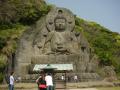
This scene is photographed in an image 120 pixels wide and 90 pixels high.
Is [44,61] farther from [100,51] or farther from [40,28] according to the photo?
[100,51]

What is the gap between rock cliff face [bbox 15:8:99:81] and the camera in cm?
3225

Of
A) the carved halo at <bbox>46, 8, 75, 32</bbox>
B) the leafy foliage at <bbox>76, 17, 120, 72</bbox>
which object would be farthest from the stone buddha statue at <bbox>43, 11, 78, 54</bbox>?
the leafy foliage at <bbox>76, 17, 120, 72</bbox>

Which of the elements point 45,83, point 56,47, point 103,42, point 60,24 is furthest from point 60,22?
point 103,42

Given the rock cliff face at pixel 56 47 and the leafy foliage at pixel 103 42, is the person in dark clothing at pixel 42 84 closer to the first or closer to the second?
the rock cliff face at pixel 56 47

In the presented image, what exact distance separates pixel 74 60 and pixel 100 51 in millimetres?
13990

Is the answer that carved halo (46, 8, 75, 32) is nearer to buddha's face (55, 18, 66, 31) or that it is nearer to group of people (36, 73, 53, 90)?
buddha's face (55, 18, 66, 31)

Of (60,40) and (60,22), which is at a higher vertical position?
(60,22)

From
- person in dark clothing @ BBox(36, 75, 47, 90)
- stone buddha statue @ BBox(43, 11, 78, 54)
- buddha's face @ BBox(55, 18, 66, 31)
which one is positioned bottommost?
person in dark clothing @ BBox(36, 75, 47, 90)

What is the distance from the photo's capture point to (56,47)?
33125mm

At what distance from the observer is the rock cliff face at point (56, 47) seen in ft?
106

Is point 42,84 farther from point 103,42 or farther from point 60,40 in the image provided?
point 103,42

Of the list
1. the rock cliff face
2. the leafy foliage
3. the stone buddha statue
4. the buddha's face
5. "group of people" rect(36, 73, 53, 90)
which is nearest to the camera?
"group of people" rect(36, 73, 53, 90)

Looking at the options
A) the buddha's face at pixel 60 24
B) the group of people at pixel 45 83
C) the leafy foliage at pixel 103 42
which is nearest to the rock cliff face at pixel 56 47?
the buddha's face at pixel 60 24

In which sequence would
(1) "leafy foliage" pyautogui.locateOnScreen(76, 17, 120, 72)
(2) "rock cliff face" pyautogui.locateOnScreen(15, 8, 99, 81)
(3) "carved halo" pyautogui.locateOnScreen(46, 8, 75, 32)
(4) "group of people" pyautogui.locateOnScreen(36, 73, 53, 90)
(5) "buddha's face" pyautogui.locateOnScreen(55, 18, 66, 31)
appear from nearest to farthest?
(4) "group of people" pyautogui.locateOnScreen(36, 73, 53, 90)
(2) "rock cliff face" pyautogui.locateOnScreen(15, 8, 99, 81)
(5) "buddha's face" pyautogui.locateOnScreen(55, 18, 66, 31)
(3) "carved halo" pyautogui.locateOnScreen(46, 8, 75, 32)
(1) "leafy foliage" pyautogui.locateOnScreen(76, 17, 120, 72)
